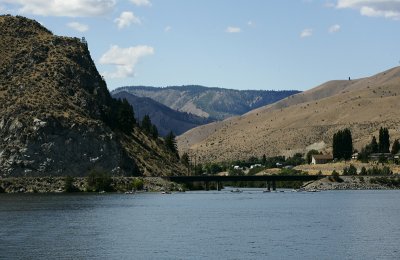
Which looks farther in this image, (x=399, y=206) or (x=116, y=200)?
(x=116, y=200)

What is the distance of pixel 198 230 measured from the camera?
105 metres

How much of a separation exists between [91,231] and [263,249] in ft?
91.4

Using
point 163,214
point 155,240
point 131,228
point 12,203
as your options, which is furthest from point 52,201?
point 155,240

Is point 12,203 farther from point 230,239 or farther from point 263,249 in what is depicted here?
point 263,249

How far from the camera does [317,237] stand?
94938 millimetres

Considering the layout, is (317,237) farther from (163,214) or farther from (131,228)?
(163,214)

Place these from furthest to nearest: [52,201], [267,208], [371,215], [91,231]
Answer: [52,201] → [267,208] → [371,215] → [91,231]

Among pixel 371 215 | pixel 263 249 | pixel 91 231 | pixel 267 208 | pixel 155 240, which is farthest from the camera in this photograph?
pixel 267 208

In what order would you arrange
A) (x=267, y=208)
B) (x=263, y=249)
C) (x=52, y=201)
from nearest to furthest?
(x=263, y=249) → (x=267, y=208) → (x=52, y=201)

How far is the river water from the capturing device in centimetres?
8194

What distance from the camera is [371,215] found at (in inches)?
5020

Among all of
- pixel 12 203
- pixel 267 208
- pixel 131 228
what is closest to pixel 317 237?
pixel 131 228

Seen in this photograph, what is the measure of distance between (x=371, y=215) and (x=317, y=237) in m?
35.0

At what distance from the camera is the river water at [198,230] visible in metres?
81.9
